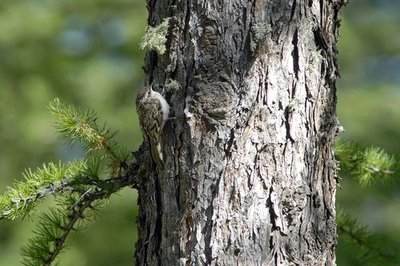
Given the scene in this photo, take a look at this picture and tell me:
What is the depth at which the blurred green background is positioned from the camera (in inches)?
272

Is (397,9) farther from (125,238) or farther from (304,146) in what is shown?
(304,146)

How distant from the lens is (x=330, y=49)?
259 centimetres

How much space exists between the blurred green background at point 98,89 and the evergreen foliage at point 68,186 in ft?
12.8

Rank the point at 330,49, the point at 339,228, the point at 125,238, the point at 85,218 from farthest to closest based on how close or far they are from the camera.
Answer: the point at 125,238, the point at 339,228, the point at 85,218, the point at 330,49

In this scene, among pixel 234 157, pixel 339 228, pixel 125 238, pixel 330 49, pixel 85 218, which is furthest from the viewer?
pixel 125 238

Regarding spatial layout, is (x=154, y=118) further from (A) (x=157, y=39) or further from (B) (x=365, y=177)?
(B) (x=365, y=177)

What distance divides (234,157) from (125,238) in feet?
14.6

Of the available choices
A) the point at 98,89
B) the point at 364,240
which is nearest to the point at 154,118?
the point at 364,240

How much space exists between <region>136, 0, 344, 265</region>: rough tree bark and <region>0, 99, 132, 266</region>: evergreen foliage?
0.62 ft

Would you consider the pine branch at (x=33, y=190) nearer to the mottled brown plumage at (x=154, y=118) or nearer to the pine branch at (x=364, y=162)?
the mottled brown plumage at (x=154, y=118)

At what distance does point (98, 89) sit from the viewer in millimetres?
7367

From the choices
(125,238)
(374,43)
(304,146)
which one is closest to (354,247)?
(304,146)

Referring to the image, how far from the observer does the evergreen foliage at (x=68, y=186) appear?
2.67 metres

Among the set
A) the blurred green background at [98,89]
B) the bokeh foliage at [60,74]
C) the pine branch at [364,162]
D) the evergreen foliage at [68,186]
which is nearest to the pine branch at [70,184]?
the evergreen foliage at [68,186]
